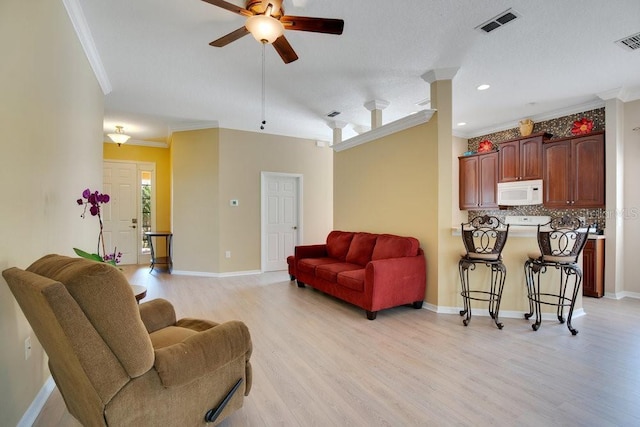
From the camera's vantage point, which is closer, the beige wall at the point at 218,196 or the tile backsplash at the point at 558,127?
the tile backsplash at the point at 558,127

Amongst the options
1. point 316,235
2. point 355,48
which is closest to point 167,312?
point 355,48

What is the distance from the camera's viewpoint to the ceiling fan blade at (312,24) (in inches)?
88.2

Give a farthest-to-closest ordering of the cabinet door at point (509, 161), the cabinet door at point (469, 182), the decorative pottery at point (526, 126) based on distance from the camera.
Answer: the cabinet door at point (469, 182) → the cabinet door at point (509, 161) → the decorative pottery at point (526, 126)

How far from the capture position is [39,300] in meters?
1.11

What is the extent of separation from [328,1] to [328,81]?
149 cm

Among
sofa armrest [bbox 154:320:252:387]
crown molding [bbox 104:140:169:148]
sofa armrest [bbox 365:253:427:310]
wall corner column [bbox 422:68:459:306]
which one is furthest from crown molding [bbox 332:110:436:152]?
crown molding [bbox 104:140:169:148]

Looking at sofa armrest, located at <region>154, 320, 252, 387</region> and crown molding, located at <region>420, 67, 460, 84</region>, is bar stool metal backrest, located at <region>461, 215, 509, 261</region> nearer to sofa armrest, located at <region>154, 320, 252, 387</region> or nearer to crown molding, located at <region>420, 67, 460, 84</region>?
crown molding, located at <region>420, 67, 460, 84</region>

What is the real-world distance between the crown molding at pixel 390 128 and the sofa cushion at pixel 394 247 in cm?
150

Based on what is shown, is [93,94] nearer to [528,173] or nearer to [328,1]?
[328,1]

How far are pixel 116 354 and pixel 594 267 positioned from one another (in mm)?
5706

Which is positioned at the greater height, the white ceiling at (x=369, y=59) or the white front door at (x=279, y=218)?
the white ceiling at (x=369, y=59)

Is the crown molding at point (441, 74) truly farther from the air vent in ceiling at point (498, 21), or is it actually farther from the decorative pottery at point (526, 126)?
the decorative pottery at point (526, 126)

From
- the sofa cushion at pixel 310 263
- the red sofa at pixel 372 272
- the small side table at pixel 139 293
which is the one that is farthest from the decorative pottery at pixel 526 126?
the small side table at pixel 139 293

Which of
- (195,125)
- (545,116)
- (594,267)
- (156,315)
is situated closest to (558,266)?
(594,267)
